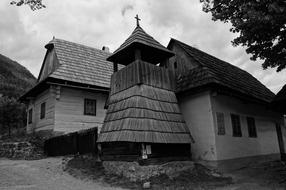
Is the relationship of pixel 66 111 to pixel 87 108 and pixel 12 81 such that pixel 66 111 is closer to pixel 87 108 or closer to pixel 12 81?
pixel 87 108

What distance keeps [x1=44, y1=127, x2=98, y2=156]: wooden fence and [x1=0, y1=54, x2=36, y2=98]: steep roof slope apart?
22.4 meters

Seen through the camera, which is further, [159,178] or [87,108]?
[87,108]

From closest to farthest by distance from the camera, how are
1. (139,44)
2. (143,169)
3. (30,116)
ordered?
(143,169)
(139,44)
(30,116)

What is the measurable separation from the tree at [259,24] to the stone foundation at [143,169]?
→ 5.31m

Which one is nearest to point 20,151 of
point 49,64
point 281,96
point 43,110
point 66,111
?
point 66,111

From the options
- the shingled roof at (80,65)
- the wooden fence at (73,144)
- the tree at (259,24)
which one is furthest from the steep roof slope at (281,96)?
the shingled roof at (80,65)

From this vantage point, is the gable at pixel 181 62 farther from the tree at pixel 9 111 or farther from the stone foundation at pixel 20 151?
the tree at pixel 9 111

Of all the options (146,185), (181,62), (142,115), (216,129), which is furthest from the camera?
(181,62)

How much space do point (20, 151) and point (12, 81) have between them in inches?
1249

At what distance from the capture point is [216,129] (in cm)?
1118

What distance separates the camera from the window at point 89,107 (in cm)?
1766

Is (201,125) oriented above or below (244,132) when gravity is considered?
above

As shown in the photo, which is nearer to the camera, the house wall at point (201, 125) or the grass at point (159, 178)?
the grass at point (159, 178)

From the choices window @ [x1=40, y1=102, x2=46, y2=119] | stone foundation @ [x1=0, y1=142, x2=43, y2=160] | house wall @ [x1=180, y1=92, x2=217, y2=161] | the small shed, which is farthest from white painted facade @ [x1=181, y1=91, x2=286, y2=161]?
window @ [x1=40, y1=102, x2=46, y2=119]
